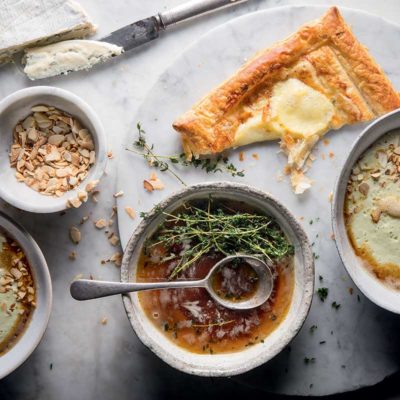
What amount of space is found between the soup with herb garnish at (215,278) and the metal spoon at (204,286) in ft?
0.09

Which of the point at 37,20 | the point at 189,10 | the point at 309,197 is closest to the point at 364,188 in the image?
the point at 309,197

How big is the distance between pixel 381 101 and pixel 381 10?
45 centimetres

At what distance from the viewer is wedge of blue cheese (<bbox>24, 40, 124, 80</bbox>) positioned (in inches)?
115

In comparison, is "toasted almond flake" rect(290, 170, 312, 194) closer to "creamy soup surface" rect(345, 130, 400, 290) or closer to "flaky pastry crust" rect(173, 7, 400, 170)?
"flaky pastry crust" rect(173, 7, 400, 170)

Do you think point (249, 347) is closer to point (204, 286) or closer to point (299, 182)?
point (204, 286)

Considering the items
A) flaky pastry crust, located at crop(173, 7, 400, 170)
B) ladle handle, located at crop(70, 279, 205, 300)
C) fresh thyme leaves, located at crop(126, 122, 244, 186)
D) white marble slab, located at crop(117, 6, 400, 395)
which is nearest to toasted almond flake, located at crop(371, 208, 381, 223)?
white marble slab, located at crop(117, 6, 400, 395)

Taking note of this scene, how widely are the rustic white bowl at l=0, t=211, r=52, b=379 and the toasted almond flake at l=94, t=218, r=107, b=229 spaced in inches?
11.2

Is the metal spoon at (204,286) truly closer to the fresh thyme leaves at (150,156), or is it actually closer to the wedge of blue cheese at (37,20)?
the fresh thyme leaves at (150,156)

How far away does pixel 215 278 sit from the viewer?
267cm

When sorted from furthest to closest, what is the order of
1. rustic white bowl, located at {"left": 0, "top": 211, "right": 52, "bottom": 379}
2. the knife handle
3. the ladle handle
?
the knife handle < rustic white bowl, located at {"left": 0, "top": 211, "right": 52, "bottom": 379} < the ladle handle

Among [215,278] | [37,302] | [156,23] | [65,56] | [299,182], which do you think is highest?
[156,23]

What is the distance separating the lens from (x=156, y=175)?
2828mm

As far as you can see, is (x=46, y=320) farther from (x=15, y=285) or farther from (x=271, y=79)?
(x=271, y=79)

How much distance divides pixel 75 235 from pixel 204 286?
645 millimetres
